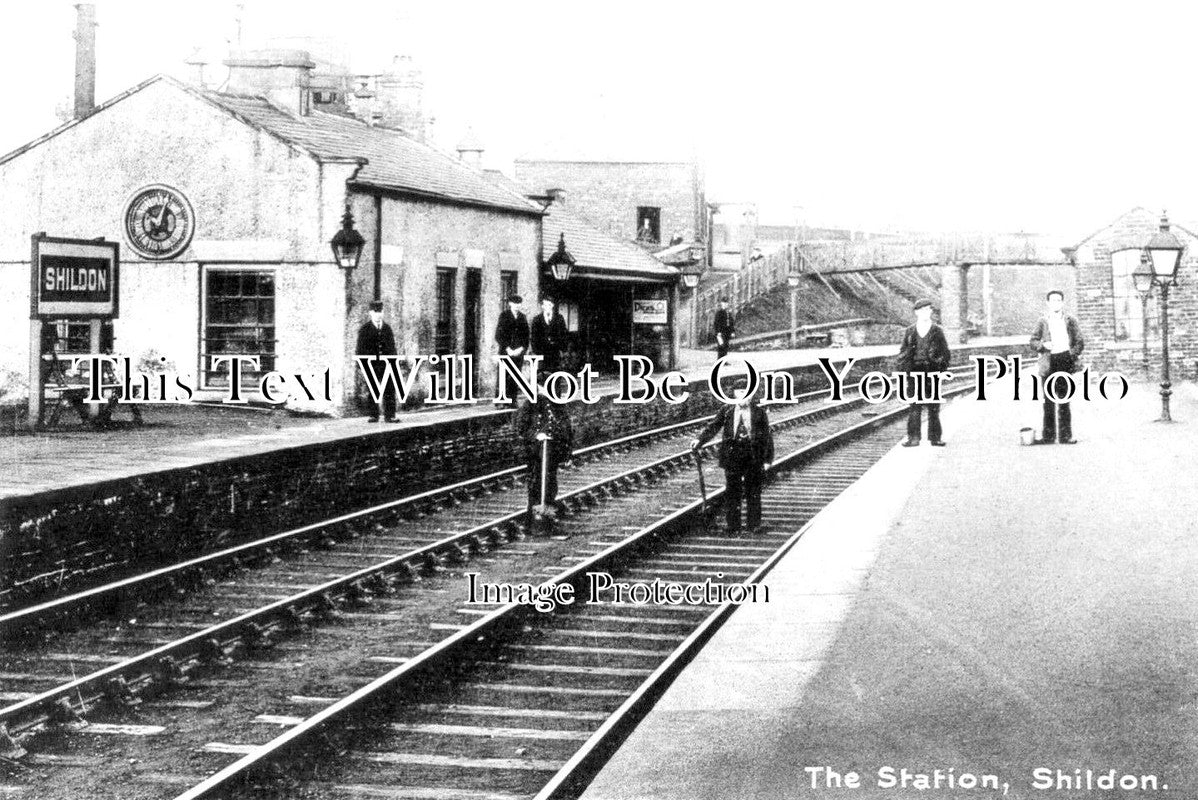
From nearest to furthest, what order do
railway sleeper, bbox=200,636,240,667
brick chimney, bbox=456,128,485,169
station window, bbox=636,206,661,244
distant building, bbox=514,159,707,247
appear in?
1. railway sleeper, bbox=200,636,240,667
2. brick chimney, bbox=456,128,485,169
3. distant building, bbox=514,159,707,247
4. station window, bbox=636,206,661,244

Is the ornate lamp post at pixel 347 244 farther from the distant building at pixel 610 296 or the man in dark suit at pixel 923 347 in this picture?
the distant building at pixel 610 296

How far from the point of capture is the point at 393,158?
68.2ft

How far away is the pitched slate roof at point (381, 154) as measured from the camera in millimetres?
17875

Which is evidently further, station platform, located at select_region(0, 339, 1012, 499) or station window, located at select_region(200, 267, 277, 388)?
station window, located at select_region(200, 267, 277, 388)

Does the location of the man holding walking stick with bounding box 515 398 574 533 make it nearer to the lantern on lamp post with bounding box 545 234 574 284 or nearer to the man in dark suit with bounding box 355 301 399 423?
the man in dark suit with bounding box 355 301 399 423

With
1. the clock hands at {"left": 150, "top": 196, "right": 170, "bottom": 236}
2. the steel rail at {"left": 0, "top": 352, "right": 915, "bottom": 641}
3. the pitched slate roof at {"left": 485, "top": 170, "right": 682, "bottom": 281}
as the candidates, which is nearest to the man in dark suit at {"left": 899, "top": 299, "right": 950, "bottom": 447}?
the steel rail at {"left": 0, "top": 352, "right": 915, "bottom": 641}

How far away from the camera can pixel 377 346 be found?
599 inches

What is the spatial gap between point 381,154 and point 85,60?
5116 mm

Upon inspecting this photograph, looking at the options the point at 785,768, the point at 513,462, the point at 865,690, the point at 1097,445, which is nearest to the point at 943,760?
the point at 785,768

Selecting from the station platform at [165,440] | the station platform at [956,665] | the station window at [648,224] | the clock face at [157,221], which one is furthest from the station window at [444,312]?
the station window at [648,224]

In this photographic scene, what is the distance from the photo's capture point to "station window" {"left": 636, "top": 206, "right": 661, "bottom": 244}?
4797cm

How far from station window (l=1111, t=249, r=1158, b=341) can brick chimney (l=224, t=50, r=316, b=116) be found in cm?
1130

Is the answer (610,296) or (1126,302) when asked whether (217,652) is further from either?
(610,296)

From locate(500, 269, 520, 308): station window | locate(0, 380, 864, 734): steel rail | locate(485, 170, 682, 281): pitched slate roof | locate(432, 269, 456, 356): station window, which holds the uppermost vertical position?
locate(485, 170, 682, 281): pitched slate roof
